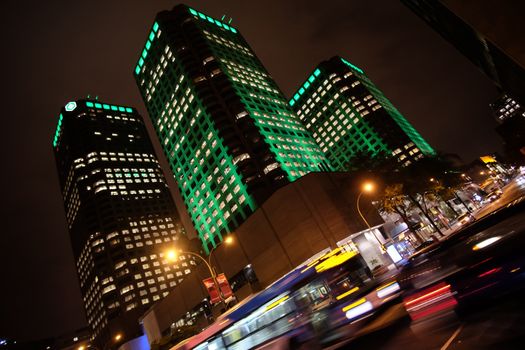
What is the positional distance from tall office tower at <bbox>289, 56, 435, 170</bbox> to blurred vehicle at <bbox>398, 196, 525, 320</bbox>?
12142 centimetres

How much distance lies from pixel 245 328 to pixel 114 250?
124 m

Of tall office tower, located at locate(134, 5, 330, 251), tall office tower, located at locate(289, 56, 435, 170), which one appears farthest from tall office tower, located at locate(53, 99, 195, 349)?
tall office tower, located at locate(289, 56, 435, 170)

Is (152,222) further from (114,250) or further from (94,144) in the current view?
(94,144)

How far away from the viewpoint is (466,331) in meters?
6.53

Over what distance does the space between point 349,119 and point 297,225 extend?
112 metres

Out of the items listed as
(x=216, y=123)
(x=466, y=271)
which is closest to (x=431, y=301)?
(x=466, y=271)

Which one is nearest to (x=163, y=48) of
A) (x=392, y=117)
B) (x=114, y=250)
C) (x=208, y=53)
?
(x=208, y=53)

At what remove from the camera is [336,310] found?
10633 mm

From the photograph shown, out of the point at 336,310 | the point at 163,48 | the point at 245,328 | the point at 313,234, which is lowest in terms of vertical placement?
the point at 336,310

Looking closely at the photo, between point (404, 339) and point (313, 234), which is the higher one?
point (313, 234)

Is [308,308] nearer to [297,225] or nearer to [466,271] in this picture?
[466,271]

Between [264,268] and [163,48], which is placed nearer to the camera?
[264,268]

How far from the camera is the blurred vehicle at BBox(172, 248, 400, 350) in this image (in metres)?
10.5

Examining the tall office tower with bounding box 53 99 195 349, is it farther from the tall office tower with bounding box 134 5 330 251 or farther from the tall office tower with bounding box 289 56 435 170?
the tall office tower with bounding box 289 56 435 170
